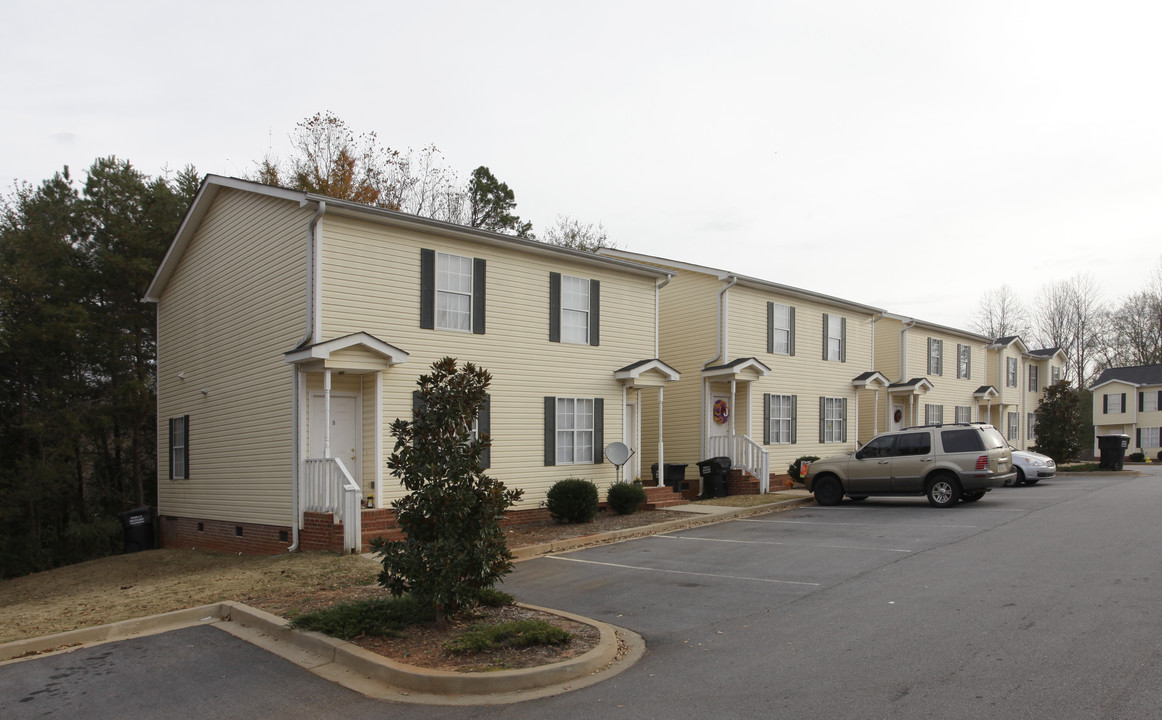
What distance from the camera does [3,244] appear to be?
81.8 ft

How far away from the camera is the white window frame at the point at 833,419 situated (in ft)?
87.6

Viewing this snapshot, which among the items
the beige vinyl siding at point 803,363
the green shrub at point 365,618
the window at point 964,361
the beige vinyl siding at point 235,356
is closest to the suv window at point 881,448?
the beige vinyl siding at point 803,363

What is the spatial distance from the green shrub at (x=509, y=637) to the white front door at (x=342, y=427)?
8604mm

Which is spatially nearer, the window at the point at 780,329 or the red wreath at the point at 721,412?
the red wreath at the point at 721,412

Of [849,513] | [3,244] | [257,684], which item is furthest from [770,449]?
[3,244]

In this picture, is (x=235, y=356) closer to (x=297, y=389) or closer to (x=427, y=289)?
(x=297, y=389)

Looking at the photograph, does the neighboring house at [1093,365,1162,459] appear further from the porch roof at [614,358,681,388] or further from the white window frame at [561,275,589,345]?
the white window frame at [561,275,589,345]

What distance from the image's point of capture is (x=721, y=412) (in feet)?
77.5

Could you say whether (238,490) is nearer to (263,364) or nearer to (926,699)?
(263,364)

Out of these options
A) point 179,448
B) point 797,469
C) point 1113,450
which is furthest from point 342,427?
point 1113,450

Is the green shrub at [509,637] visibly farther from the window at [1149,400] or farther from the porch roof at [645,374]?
the window at [1149,400]

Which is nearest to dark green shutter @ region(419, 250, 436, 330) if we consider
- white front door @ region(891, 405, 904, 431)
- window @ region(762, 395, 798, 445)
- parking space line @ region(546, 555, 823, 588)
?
parking space line @ region(546, 555, 823, 588)

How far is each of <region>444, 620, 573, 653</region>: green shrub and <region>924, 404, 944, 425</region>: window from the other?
95.9 ft

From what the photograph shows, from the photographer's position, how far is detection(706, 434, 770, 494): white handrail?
22062 millimetres
